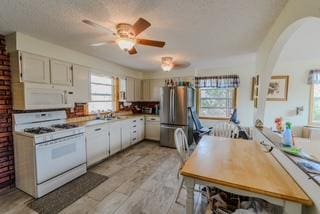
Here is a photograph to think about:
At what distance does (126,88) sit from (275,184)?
4.21 meters

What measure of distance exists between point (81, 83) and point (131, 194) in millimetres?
2372

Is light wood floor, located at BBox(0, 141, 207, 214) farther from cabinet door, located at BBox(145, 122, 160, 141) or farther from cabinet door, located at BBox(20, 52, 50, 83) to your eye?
cabinet door, located at BBox(20, 52, 50, 83)

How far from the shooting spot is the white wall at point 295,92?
12.7ft

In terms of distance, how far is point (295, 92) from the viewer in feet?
13.0

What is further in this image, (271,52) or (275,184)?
(271,52)

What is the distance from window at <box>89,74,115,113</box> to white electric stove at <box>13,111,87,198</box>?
3.93 ft

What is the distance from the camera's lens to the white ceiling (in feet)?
7.09

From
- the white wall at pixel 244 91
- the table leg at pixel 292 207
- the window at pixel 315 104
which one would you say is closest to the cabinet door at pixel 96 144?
the table leg at pixel 292 207

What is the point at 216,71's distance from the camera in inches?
183

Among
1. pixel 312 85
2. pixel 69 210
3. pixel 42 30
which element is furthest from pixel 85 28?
pixel 312 85

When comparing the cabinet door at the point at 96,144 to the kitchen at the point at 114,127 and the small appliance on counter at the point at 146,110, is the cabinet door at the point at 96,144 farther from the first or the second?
the small appliance on counter at the point at 146,110

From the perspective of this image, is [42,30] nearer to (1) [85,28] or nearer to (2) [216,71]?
(1) [85,28]

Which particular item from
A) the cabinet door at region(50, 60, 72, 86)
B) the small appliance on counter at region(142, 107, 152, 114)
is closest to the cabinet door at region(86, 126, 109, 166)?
the cabinet door at region(50, 60, 72, 86)

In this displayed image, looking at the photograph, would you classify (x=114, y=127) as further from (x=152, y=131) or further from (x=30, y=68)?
(x=30, y=68)
